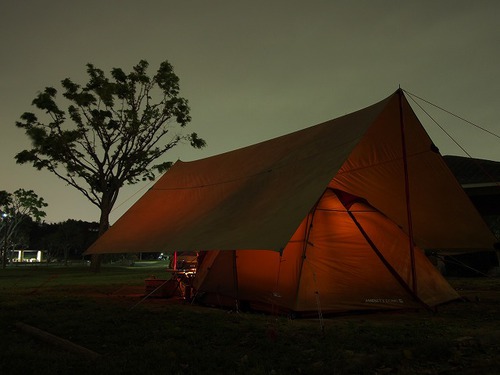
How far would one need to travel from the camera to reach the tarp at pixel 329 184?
19.7 ft

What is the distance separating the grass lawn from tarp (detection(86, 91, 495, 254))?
1179 millimetres

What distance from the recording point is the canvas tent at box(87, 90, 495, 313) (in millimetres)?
6266

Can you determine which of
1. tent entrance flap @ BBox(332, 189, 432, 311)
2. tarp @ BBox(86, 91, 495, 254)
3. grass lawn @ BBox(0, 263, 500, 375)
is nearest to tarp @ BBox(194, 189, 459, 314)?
tent entrance flap @ BBox(332, 189, 432, 311)

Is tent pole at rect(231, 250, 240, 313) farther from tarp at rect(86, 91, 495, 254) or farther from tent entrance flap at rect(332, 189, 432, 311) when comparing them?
tent entrance flap at rect(332, 189, 432, 311)

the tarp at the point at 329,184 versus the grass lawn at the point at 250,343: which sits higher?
the tarp at the point at 329,184

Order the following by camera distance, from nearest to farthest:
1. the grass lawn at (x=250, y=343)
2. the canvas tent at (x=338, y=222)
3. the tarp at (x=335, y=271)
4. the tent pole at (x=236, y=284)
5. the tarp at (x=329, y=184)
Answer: the grass lawn at (x=250, y=343)
the tarp at (x=329, y=184)
the canvas tent at (x=338, y=222)
the tarp at (x=335, y=271)
the tent pole at (x=236, y=284)

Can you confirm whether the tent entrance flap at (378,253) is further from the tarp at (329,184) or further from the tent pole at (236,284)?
the tent pole at (236,284)

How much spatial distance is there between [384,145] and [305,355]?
172 inches

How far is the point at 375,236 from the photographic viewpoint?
714 centimetres

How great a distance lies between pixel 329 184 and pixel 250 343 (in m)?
3.19

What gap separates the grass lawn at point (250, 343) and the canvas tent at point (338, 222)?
0.53m

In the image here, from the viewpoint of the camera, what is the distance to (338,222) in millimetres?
6969

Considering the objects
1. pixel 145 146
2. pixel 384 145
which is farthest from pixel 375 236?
pixel 145 146

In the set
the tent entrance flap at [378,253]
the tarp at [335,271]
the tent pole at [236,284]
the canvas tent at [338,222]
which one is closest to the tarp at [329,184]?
the canvas tent at [338,222]
